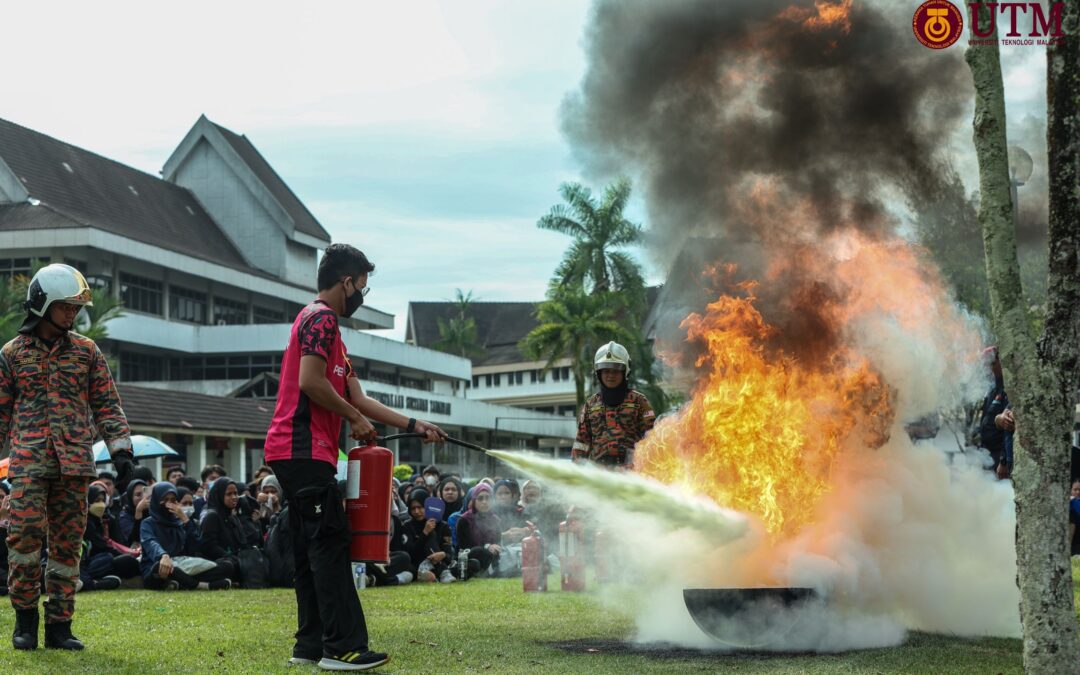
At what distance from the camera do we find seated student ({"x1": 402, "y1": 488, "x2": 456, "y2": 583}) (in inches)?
653

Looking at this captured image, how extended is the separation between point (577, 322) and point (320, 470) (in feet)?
198

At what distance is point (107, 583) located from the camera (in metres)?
14.3

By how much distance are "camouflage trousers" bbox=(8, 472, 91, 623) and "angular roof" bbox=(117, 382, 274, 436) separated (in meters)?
27.3

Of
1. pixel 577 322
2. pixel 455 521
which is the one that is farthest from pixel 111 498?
pixel 577 322

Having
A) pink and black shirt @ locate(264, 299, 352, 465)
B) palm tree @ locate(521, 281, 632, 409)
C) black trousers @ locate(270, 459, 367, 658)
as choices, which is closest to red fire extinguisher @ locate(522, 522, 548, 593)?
black trousers @ locate(270, 459, 367, 658)

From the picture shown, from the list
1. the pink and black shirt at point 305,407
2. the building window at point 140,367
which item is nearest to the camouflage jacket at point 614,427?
the pink and black shirt at point 305,407

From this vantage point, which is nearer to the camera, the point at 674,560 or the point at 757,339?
the point at 674,560

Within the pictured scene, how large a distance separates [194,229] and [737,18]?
60.7 m

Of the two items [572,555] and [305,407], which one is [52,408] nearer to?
[305,407]

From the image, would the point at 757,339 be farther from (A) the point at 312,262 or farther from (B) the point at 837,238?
(A) the point at 312,262

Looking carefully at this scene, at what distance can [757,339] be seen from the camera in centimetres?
952

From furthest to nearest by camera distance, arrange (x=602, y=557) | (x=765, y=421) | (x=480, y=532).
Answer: (x=480, y=532) < (x=602, y=557) < (x=765, y=421)

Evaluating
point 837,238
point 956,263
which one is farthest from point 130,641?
point 956,263

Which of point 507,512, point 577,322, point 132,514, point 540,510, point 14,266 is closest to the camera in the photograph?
point 132,514
